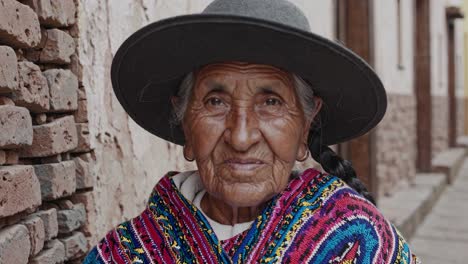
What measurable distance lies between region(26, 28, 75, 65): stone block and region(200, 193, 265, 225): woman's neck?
2.07ft

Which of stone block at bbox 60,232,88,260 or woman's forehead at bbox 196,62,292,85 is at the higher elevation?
woman's forehead at bbox 196,62,292,85

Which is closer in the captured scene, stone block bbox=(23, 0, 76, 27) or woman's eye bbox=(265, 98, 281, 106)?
woman's eye bbox=(265, 98, 281, 106)

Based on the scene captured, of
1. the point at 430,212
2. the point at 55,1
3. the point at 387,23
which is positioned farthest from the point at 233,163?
the point at 430,212

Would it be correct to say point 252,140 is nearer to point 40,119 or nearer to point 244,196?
point 244,196

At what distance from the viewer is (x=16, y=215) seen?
1.83 metres

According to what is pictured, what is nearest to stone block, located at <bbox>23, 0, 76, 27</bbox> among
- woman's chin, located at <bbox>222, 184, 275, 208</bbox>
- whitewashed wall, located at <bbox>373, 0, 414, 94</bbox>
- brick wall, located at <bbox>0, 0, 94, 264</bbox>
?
brick wall, located at <bbox>0, 0, 94, 264</bbox>

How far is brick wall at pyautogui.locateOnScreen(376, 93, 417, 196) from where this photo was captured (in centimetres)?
711

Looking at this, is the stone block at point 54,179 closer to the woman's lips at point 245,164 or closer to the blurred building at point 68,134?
the blurred building at point 68,134

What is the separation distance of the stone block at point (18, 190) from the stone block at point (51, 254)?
16 centimetres

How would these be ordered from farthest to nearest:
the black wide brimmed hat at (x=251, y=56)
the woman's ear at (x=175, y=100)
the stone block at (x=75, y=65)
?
the stone block at (x=75, y=65), the woman's ear at (x=175, y=100), the black wide brimmed hat at (x=251, y=56)

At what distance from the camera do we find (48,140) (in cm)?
200

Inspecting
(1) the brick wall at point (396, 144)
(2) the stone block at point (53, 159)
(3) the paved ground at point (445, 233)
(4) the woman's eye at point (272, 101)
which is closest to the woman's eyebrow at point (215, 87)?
(4) the woman's eye at point (272, 101)

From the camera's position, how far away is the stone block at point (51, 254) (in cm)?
192

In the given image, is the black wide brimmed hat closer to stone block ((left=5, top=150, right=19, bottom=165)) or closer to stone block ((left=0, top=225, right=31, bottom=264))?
stone block ((left=5, top=150, right=19, bottom=165))
